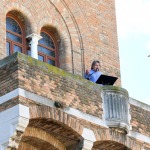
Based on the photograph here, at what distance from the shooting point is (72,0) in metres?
33.6

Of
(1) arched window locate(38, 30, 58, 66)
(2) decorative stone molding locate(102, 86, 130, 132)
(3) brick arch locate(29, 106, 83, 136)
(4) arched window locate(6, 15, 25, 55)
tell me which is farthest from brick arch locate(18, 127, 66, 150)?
→ (1) arched window locate(38, 30, 58, 66)

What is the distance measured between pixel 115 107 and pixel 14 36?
5254 millimetres

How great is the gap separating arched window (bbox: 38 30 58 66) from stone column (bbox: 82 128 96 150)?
555cm

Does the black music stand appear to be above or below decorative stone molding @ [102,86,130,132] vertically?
above

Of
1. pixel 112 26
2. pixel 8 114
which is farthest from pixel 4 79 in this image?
pixel 112 26

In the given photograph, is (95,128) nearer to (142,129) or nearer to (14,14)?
(142,129)

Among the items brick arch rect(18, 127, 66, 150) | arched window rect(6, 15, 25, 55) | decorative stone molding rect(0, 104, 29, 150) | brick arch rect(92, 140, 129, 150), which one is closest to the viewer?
decorative stone molding rect(0, 104, 29, 150)

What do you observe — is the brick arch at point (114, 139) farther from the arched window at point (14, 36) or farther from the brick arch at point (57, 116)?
the arched window at point (14, 36)

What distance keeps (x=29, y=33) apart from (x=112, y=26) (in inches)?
174

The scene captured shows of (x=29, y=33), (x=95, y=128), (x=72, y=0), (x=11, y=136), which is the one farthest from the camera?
(x=72, y=0)

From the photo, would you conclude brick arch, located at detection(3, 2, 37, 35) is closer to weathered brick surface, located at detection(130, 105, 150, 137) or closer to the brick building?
the brick building

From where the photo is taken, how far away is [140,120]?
94.5 ft

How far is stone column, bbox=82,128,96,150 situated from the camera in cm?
2650

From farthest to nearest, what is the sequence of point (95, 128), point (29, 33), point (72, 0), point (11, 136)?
point (72, 0) < point (29, 33) < point (95, 128) < point (11, 136)
